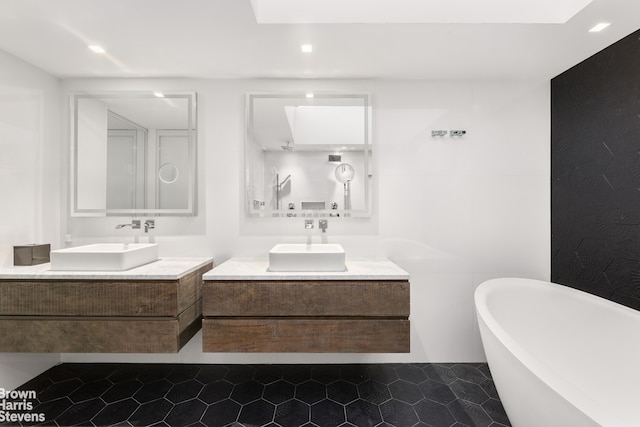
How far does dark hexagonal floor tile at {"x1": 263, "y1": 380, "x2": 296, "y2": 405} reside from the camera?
190 cm

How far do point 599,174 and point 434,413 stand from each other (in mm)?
1766

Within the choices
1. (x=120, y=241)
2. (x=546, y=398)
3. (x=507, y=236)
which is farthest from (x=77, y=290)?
(x=507, y=236)

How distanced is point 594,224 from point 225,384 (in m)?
2.61

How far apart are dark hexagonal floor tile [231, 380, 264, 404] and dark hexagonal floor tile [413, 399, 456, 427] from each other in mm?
968

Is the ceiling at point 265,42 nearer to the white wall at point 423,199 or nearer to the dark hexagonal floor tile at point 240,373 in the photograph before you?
the white wall at point 423,199

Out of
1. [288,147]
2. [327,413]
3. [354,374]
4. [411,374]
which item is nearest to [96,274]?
[288,147]

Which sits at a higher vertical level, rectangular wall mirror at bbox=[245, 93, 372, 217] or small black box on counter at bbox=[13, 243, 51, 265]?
rectangular wall mirror at bbox=[245, 93, 372, 217]

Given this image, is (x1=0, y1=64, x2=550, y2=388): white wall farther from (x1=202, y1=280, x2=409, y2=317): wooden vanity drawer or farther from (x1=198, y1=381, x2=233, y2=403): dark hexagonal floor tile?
(x1=202, y1=280, x2=409, y2=317): wooden vanity drawer

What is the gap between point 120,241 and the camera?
7.66 feet

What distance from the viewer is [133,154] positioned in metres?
2.30

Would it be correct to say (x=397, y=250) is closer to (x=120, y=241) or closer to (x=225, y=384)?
(x=225, y=384)

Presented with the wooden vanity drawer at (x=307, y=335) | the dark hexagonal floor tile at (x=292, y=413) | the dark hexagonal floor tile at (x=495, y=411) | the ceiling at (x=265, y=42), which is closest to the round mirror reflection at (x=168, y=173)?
the ceiling at (x=265, y=42)

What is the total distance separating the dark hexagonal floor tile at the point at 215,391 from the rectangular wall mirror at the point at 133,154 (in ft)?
3.94

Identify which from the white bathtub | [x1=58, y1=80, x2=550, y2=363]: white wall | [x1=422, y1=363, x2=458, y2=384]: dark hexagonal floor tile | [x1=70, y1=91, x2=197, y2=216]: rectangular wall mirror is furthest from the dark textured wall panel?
[x1=70, y1=91, x2=197, y2=216]: rectangular wall mirror
